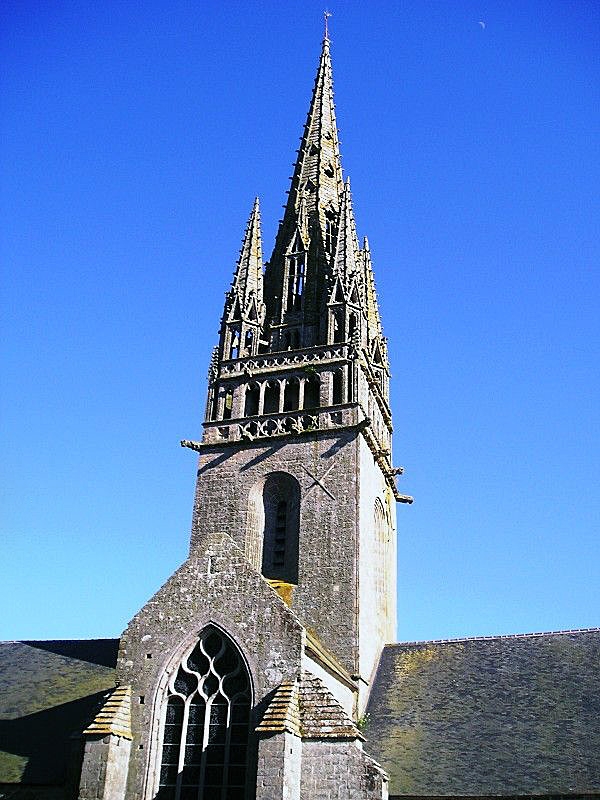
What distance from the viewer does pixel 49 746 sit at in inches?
766

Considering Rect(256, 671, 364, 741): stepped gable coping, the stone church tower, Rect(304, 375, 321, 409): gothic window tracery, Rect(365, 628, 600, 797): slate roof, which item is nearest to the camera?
Rect(256, 671, 364, 741): stepped gable coping

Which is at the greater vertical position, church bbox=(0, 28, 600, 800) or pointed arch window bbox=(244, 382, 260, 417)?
pointed arch window bbox=(244, 382, 260, 417)

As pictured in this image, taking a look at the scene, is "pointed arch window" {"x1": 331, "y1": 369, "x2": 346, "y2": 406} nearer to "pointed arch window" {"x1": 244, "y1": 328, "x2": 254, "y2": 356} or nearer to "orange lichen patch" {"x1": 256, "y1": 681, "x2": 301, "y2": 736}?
"pointed arch window" {"x1": 244, "y1": 328, "x2": 254, "y2": 356}

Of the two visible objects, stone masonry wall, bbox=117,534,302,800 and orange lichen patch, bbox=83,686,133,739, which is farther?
stone masonry wall, bbox=117,534,302,800

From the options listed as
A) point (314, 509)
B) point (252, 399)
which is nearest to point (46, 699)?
point (314, 509)

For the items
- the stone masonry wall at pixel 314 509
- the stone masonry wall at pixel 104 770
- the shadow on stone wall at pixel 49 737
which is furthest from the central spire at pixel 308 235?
the stone masonry wall at pixel 104 770

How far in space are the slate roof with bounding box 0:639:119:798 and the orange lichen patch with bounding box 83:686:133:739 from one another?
2.80 meters

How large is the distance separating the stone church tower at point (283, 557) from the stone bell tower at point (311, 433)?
0.18 ft

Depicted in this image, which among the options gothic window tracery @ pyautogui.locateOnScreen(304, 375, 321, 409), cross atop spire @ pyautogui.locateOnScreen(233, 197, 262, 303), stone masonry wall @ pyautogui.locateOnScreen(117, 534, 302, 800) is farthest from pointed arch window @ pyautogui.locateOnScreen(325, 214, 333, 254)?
stone masonry wall @ pyautogui.locateOnScreen(117, 534, 302, 800)

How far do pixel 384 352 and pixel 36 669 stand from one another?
15391mm

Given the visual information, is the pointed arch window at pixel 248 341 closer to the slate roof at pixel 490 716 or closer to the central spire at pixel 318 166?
the central spire at pixel 318 166

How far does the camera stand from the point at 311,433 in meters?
24.2

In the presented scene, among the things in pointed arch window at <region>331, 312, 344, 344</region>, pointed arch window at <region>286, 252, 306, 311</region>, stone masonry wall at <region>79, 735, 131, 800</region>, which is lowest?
stone masonry wall at <region>79, 735, 131, 800</region>

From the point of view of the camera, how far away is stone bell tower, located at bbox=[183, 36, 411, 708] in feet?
72.8
